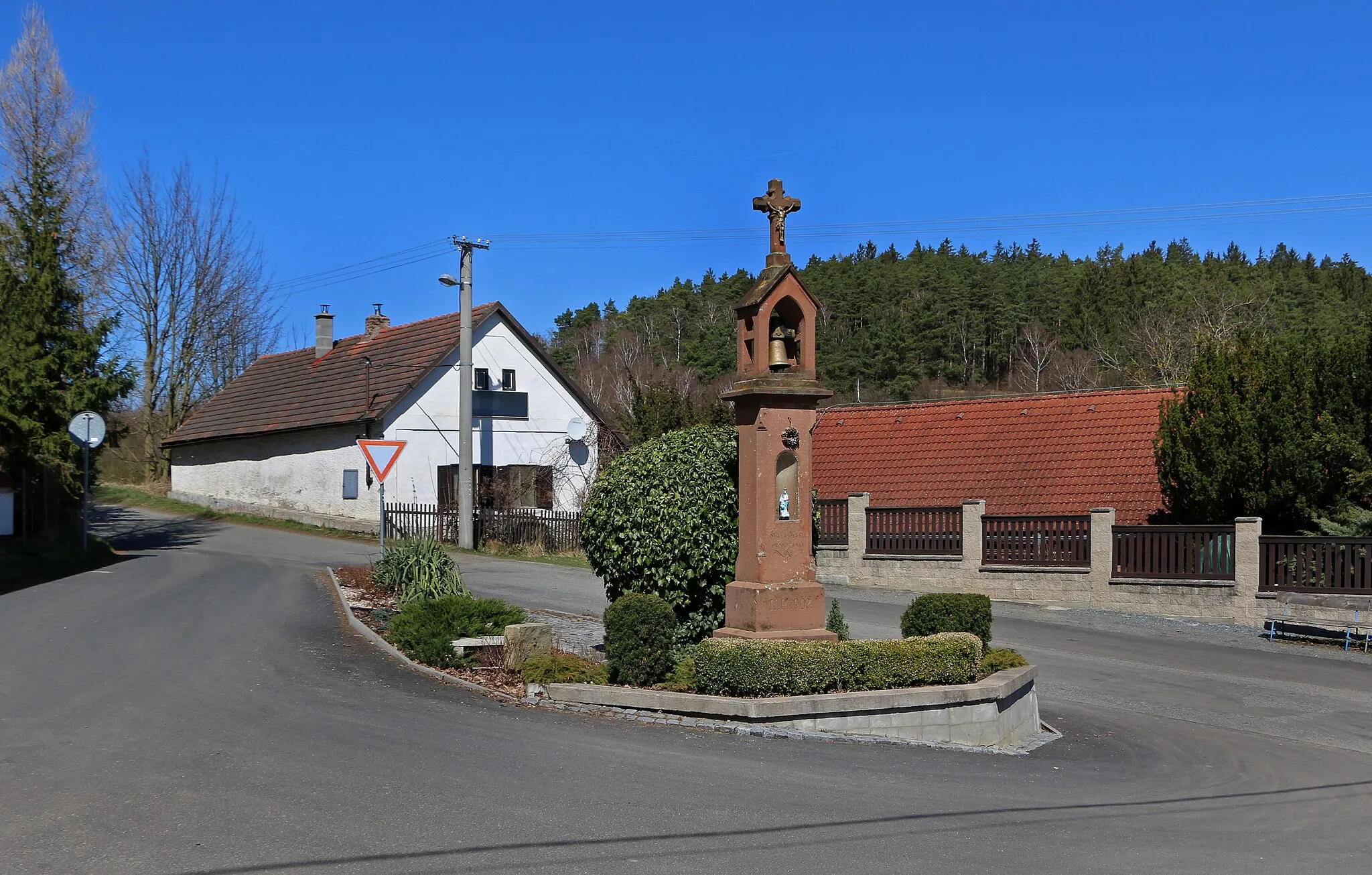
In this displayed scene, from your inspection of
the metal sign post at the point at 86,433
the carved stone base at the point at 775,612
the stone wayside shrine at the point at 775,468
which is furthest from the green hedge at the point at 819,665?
the metal sign post at the point at 86,433

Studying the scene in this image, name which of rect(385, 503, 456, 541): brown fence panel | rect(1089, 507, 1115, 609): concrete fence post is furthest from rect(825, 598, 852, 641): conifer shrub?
rect(385, 503, 456, 541): brown fence panel

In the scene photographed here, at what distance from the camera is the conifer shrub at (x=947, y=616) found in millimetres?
12766

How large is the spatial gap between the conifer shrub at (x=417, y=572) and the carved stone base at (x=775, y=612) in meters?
4.84

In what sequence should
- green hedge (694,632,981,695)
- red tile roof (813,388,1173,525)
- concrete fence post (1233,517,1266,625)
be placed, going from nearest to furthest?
green hedge (694,632,981,695) < concrete fence post (1233,517,1266,625) < red tile roof (813,388,1173,525)

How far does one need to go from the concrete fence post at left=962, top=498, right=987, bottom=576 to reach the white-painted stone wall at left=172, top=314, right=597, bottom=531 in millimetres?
12493

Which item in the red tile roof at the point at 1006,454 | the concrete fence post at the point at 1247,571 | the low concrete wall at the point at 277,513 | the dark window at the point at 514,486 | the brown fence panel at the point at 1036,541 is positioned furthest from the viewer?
the dark window at the point at 514,486

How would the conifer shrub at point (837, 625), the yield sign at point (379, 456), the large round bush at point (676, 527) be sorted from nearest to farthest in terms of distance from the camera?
the large round bush at point (676, 527)
the conifer shrub at point (837, 625)
the yield sign at point (379, 456)

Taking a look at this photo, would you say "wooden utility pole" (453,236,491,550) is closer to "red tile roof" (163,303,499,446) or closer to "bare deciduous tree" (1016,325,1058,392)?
"red tile roof" (163,303,499,446)

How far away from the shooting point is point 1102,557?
869 inches

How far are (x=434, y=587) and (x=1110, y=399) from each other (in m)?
19.3

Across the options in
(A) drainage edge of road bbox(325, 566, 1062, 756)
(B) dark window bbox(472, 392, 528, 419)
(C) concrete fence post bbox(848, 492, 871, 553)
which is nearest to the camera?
(A) drainage edge of road bbox(325, 566, 1062, 756)

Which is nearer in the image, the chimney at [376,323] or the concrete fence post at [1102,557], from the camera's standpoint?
the concrete fence post at [1102,557]

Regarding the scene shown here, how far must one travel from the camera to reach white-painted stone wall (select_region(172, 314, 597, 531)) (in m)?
34.2

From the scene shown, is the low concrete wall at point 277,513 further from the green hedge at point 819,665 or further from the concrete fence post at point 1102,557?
the green hedge at point 819,665
